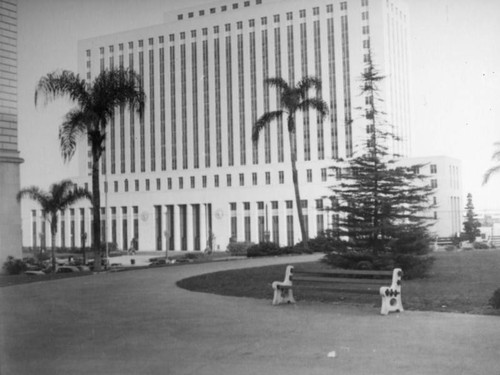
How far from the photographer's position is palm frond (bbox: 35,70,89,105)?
62.7ft

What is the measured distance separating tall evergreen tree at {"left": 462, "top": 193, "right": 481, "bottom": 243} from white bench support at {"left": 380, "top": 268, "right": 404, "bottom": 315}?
2297 inches

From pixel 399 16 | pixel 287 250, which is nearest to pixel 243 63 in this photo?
pixel 399 16

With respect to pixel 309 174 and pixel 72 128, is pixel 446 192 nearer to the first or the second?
pixel 309 174

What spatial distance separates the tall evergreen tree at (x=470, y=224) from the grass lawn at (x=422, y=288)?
172 ft

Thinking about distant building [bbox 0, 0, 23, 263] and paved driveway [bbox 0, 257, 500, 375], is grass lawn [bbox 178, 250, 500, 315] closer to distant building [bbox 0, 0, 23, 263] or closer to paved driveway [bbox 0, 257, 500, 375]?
paved driveway [bbox 0, 257, 500, 375]

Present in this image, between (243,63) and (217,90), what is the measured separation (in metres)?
5.26

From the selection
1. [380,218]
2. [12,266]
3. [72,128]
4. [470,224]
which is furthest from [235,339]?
[470,224]

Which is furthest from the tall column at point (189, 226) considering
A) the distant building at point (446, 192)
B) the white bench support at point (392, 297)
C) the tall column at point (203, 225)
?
the white bench support at point (392, 297)

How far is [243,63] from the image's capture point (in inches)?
3061

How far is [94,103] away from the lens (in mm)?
19625

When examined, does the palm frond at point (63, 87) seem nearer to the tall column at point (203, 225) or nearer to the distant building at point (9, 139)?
the distant building at point (9, 139)

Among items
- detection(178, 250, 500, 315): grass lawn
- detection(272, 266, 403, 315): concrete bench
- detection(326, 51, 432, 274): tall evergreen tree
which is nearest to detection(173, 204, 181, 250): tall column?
detection(178, 250, 500, 315): grass lawn

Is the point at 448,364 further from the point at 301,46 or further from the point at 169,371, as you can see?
the point at 301,46

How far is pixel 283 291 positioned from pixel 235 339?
3094mm
